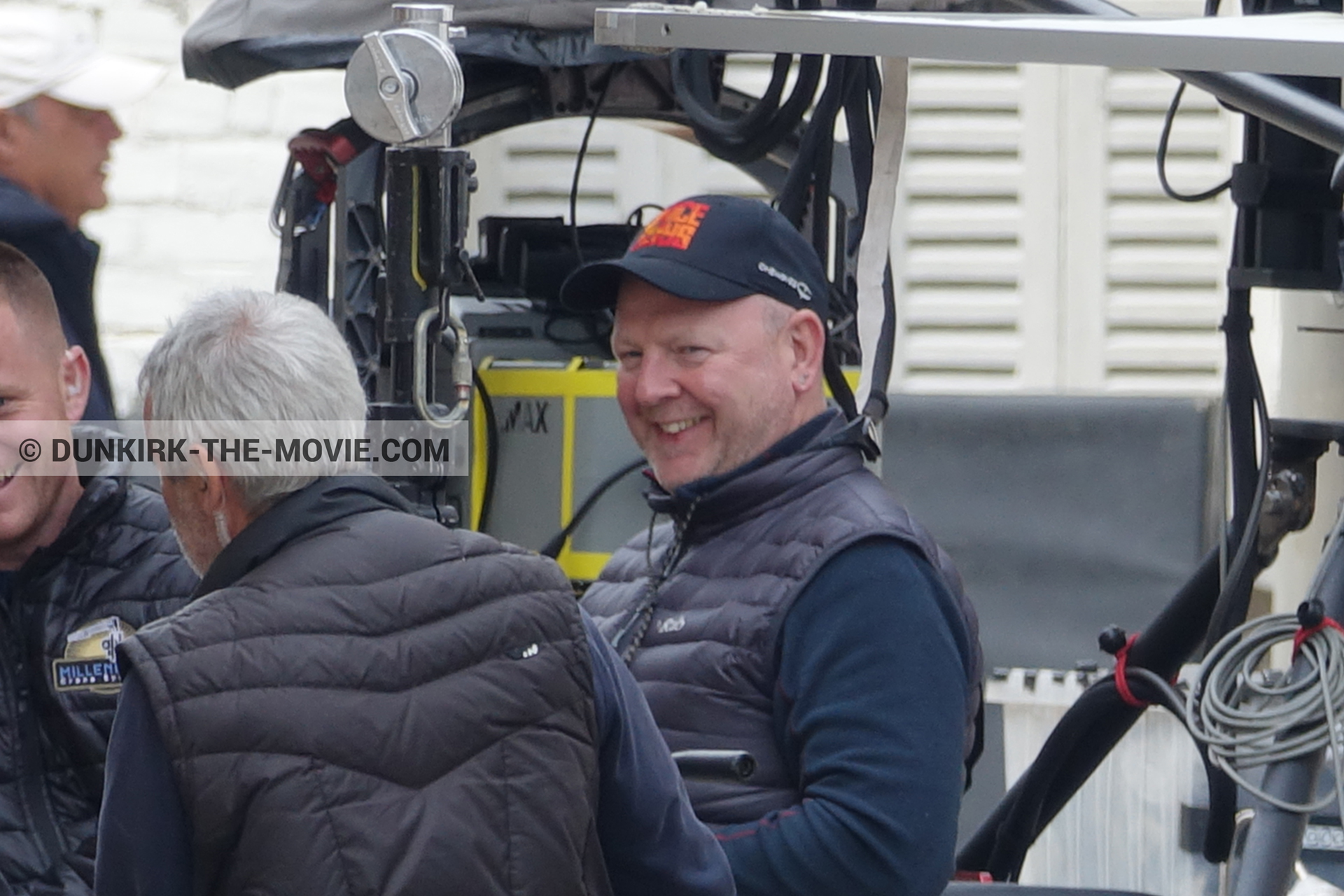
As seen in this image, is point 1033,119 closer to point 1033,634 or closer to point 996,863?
point 1033,634

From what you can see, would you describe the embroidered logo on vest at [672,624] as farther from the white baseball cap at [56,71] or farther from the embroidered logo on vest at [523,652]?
the white baseball cap at [56,71]

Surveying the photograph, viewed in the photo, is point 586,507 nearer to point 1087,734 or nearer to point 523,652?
point 1087,734

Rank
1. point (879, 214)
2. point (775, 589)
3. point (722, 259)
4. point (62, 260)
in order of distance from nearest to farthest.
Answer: point (775, 589) → point (722, 259) → point (879, 214) → point (62, 260)

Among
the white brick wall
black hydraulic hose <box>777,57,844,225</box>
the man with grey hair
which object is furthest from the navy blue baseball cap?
the white brick wall

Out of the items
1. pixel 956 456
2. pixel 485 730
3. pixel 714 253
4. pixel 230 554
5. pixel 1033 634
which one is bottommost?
pixel 1033 634

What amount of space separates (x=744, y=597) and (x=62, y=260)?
117 centimetres

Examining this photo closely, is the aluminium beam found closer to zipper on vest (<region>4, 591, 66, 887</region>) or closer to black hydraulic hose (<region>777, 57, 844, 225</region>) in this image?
black hydraulic hose (<region>777, 57, 844, 225</region>)

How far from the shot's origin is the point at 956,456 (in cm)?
545

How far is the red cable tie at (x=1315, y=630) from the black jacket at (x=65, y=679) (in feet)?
4.48

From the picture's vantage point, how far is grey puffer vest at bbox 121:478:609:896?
1.58 meters

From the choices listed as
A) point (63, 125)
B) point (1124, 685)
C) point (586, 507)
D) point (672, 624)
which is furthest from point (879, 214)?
point (586, 507)

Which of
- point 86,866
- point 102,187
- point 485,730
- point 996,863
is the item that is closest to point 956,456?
point 996,863

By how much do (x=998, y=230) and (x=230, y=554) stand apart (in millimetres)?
4311

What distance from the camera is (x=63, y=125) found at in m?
2.91
